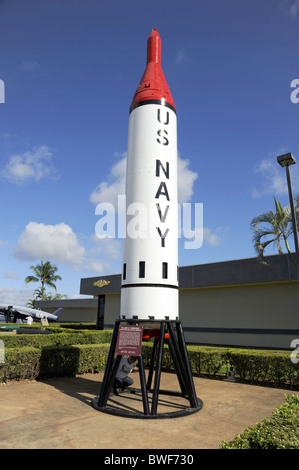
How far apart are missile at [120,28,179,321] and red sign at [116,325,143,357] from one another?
41cm

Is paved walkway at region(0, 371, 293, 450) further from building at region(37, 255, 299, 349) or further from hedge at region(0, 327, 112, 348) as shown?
building at region(37, 255, 299, 349)

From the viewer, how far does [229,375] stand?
539 inches

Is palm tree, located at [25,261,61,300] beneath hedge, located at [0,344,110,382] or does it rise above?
above

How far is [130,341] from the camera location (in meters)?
9.11

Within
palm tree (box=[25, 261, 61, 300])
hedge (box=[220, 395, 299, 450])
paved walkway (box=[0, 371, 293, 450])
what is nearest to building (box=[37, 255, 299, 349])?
paved walkway (box=[0, 371, 293, 450])

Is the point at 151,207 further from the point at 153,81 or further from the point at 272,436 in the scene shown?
the point at 272,436

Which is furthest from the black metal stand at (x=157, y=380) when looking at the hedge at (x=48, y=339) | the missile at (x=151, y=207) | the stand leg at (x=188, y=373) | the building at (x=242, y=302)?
the building at (x=242, y=302)

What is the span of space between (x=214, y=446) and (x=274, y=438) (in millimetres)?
2202

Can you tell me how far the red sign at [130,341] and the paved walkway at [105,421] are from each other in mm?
1596

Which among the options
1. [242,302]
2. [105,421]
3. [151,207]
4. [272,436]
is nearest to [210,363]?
[105,421]

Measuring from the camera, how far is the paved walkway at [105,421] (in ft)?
21.1

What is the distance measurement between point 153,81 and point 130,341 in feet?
28.7

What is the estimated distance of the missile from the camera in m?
9.70
